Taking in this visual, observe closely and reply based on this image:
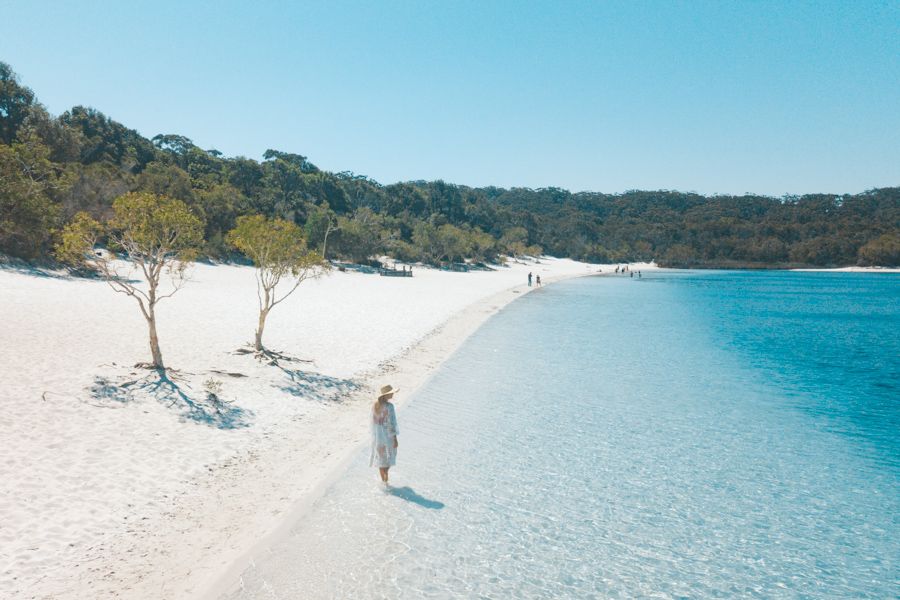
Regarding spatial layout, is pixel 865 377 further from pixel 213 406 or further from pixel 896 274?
pixel 896 274

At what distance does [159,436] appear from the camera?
35.9ft

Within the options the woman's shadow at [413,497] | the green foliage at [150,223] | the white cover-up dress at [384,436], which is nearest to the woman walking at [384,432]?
the white cover-up dress at [384,436]

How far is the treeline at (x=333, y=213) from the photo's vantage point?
35.6m

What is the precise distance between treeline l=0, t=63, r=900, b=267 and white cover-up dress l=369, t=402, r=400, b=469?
15.1m

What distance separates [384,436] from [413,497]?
130 centimetres

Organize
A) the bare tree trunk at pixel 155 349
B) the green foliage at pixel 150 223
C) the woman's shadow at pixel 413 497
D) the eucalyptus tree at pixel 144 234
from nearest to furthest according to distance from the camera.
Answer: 1. the woman's shadow at pixel 413 497
2. the bare tree trunk at pixel 155 349
3. the eucalyptus tree at pixel 144 234
4. the green foliage at pixel 150 223

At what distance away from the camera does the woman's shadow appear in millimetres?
9602

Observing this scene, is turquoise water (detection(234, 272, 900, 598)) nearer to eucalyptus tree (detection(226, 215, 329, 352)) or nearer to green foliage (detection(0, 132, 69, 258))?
eucalyptus tree (detection(226, 215, 329, 352))

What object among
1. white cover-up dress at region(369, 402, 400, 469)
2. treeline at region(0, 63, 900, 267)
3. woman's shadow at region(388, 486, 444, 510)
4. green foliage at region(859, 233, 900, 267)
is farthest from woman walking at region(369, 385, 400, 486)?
green foliage at region(859, 233, 900, 267)

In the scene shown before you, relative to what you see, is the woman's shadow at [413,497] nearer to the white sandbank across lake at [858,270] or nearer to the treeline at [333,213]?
the treeline at [333,213]

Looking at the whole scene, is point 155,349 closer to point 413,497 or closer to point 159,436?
point 159,436

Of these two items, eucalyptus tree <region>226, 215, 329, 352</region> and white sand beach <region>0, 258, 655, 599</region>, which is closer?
white sand beach <region>0, 258, 655, 599</region>

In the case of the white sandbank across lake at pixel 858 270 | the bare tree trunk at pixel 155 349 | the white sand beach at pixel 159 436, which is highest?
the white sandbank across lake at pixel 858 270

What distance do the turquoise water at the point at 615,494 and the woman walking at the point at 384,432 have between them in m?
0.64
